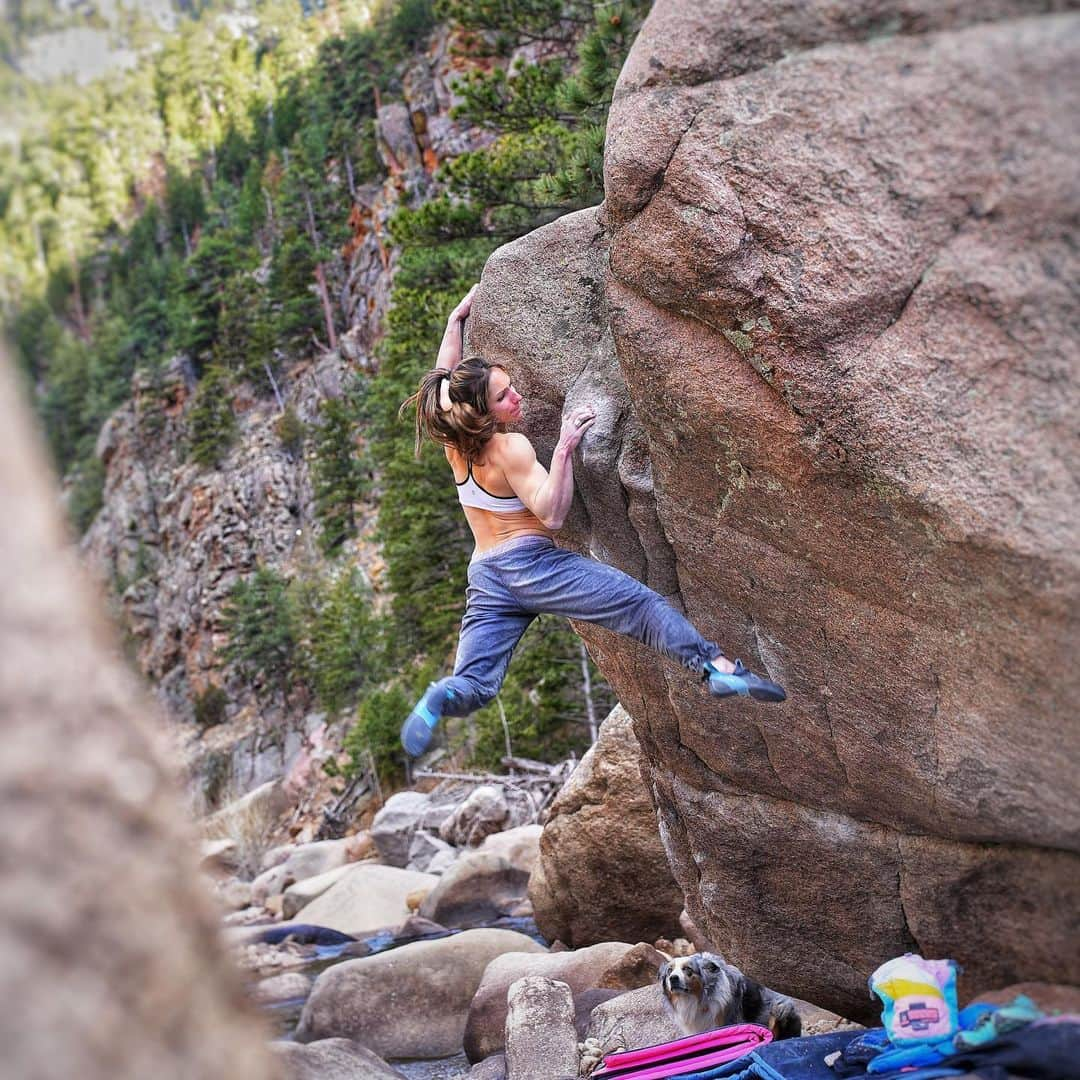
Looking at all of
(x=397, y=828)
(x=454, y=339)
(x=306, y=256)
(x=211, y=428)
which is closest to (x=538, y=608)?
(x=454, y=339)

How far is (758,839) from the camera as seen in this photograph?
5.32 metres

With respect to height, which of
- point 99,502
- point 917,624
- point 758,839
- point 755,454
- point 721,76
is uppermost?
point 721,76

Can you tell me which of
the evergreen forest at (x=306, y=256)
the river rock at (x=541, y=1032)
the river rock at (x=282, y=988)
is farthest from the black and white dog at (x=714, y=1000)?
the evergreen forest at (x=306, y=256)

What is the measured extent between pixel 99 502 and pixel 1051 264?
53709 millimetres

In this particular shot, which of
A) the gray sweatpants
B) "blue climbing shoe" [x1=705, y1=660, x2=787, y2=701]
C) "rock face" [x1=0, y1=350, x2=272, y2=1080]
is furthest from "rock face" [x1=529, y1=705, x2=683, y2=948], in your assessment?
"rock face" [x1=0, y1=350, x2=272, y2=1080]

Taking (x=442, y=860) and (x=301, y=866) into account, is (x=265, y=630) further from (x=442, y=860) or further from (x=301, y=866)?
(x=442, y=860)

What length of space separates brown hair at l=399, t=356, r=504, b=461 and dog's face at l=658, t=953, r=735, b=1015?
2.90 metres

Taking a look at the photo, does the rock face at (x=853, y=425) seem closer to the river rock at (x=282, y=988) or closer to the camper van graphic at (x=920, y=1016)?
the camper van graphic at (x=920, y=1016)

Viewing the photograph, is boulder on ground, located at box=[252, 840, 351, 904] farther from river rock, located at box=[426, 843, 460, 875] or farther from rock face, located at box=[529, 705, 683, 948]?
rock face, located at box=[529, 705, 683, 948]

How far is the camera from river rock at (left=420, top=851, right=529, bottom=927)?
10.8 meters

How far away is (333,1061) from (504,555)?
278cm

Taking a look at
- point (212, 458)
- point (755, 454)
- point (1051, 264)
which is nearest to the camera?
point (1051, 264)

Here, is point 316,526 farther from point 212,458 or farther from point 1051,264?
Answer: point 1051,264

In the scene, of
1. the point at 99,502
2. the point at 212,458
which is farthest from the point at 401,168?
the point at 99,502
